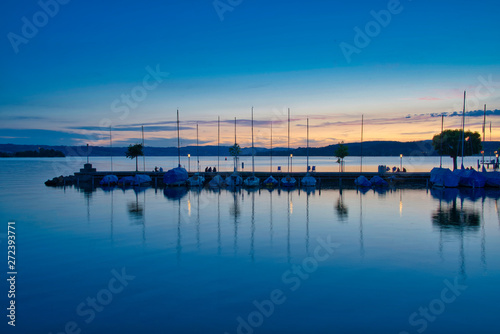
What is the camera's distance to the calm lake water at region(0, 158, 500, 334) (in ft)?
37.2

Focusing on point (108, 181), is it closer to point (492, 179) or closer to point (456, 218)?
point (456, 218)

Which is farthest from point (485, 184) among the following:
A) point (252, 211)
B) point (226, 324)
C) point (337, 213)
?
point (226, 324)

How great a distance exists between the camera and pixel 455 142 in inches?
4252

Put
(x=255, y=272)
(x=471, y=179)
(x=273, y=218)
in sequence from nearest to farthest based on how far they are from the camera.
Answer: (x=255, y=272) < (x=273, y=218) < (x=471, y=179)

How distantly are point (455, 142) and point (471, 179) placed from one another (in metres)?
60.8

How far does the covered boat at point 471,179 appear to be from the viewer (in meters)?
54.6

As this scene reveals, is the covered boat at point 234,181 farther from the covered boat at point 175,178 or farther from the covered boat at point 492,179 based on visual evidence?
the covered boat at point 492,179

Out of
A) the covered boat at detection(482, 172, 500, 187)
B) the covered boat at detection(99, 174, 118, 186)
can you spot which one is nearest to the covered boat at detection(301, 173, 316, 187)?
the covered boat at detection(482, 172, 500, 187)

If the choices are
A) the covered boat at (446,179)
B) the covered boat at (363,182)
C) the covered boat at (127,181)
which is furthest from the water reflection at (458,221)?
the covered boat at (127,181)

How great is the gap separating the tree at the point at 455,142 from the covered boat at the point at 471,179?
169 feet

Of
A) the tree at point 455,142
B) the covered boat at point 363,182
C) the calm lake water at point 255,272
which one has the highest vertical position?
the tree at point 455,142

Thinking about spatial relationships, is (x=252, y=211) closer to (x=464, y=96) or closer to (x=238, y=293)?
(x=238, y=293)

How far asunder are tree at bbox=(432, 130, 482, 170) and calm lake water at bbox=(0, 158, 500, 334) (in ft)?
271

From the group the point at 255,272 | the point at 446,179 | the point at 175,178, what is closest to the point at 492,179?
the point at 446,179
